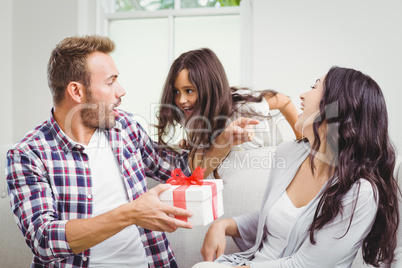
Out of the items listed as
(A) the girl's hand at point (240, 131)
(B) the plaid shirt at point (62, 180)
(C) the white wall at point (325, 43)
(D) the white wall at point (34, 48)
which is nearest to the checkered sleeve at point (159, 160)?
(B) the plaid shirt at point (62, 180)

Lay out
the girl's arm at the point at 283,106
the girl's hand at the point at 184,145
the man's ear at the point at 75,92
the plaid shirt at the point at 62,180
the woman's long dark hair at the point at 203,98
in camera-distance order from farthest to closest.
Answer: the girl's arm at the point at 283,106
the woman's long dark hair at the point at 203,98
the girl's hand at the point at 184,145
the man's ear at the point at 75,92
the plaid shirt at the point at 62,180

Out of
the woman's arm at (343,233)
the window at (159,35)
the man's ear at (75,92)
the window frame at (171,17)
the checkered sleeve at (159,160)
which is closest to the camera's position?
the woman's arm at (343,233)

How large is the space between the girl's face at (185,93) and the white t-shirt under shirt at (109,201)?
1.87ft

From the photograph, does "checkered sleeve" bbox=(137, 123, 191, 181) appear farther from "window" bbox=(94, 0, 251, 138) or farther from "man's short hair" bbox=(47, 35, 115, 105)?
"window" bbox=(94, 0, 251, 138)

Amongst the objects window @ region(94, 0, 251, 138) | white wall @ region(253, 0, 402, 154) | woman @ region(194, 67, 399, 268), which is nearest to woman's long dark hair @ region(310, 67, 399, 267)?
woman @ region(194, 67, 399, 268)

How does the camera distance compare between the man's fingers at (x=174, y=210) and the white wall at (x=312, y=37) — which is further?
the white wall at (x=312, y=37)

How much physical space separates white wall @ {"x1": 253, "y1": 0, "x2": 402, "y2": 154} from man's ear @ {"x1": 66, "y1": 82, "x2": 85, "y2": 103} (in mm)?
1828

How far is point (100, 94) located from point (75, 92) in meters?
0.09

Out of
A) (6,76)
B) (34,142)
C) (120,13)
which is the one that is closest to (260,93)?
(34,142)

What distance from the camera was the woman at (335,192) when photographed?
3.75ft

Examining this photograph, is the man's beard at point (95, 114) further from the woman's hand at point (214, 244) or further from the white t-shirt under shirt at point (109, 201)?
the woman's hand at point (214, 244)

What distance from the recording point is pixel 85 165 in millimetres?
1472

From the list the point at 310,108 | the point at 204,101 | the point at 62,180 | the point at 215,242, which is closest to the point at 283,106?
the point at 204,101

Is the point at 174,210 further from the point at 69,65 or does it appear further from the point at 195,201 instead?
the point at 69,65
